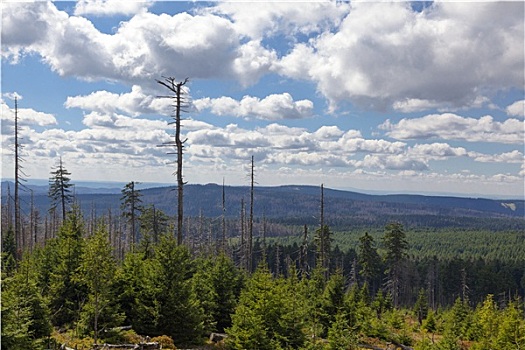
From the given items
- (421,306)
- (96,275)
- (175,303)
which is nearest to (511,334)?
(175,303)

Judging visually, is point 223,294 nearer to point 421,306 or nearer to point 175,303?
point 175,303

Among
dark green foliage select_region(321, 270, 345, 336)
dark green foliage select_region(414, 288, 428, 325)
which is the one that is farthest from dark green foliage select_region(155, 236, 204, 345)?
dark green foliage select_region(414, 288, 428, 325)

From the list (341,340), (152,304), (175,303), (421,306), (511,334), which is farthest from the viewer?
(421,306)

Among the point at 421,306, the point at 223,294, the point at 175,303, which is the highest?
the point at 175,303

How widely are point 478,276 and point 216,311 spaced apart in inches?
3215

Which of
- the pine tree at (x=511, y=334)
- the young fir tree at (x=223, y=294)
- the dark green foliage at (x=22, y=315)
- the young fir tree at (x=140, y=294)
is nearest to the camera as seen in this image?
the dark green foliage at (x=22, y=315)

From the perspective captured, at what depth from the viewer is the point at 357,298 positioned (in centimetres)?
3425

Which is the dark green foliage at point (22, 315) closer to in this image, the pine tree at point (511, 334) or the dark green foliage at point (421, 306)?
the pine tree at point (511, 334)

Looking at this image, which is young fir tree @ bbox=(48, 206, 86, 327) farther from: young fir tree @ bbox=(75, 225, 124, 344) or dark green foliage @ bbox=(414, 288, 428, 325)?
dark green foliage @ bbox=(414, 288, 428, 325)

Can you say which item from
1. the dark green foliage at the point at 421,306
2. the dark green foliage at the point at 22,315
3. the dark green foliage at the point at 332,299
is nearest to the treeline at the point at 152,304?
the dark green foliage at the point at 22,315

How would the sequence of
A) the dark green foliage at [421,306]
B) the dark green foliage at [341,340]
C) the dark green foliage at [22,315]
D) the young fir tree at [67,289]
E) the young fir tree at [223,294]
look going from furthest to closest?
the dark green foliage at [421,306] → the young fir tree at [223,294] → the young fir tree at [67,289] → the dark green foliage at [341,340] → the dark green foliage at [22,315]

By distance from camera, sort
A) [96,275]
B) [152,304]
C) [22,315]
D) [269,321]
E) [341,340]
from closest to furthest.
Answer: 1. [22,315]
2. [96,275]
3. [269,321]
4. [341,340]
5. [152,304]

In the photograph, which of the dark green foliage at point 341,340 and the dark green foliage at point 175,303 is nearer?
the dark green foliage at point 341,340

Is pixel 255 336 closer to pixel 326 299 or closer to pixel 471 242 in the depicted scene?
pixel 326 299
